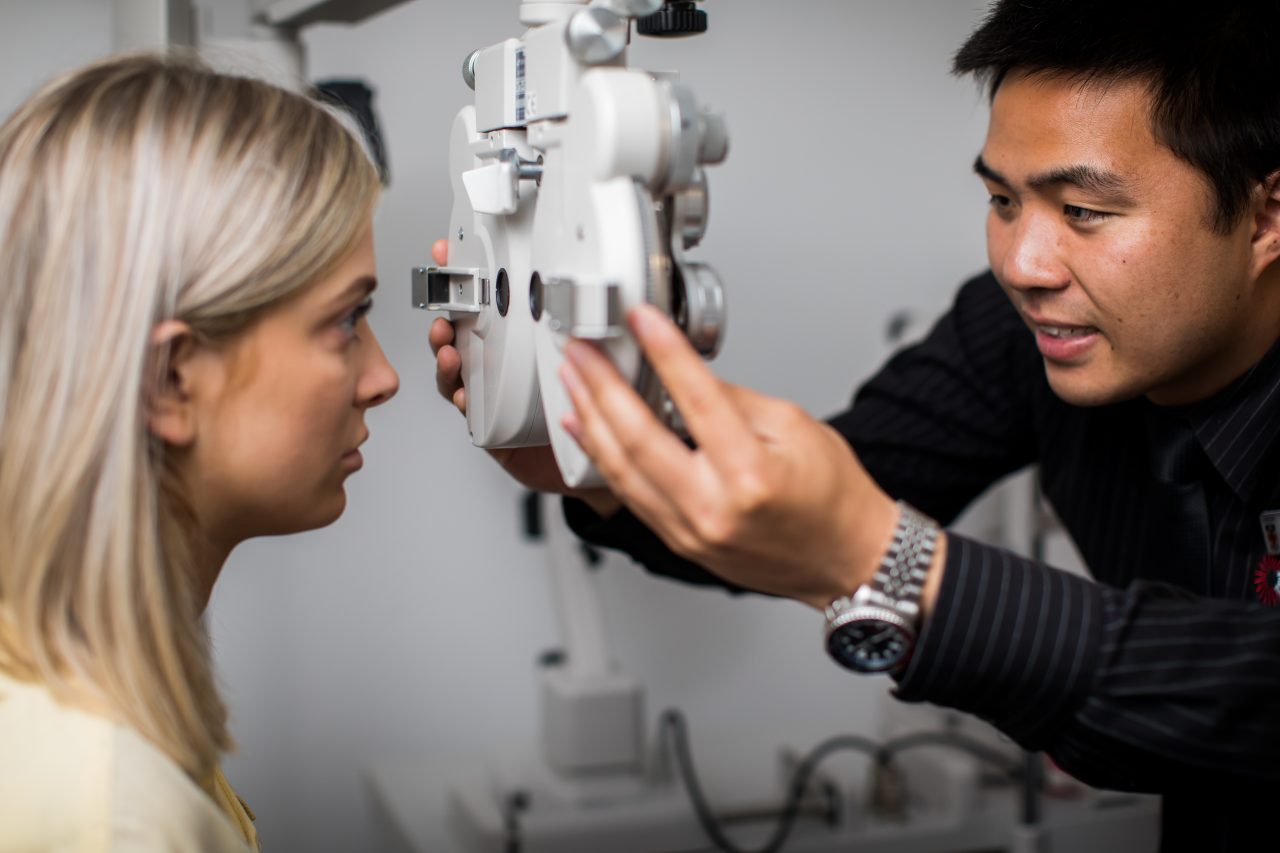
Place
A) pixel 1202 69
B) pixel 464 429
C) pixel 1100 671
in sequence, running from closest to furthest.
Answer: pixel 1100 671 → pixel 1202 69 → pixel 464 429

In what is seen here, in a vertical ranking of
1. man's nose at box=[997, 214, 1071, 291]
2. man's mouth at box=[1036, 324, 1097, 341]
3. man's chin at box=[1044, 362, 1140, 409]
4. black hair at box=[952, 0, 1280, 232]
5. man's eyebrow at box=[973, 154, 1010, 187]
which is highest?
black hair at box=[952, 0, 1280, 232]

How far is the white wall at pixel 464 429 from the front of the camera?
1.87 m

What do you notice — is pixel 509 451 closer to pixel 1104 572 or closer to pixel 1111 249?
pixel 1111 249

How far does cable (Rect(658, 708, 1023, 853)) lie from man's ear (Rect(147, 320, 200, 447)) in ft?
3.46

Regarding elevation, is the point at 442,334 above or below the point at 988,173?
below

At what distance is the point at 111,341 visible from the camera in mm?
780

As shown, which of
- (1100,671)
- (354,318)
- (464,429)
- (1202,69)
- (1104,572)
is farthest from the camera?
(464,429)

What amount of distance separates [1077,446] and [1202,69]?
452 millimetres

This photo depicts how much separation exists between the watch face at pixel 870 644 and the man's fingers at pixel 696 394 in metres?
0.16

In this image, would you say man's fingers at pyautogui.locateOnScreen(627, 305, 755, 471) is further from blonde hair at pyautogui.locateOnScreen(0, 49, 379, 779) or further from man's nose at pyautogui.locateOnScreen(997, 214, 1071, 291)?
man's nose at pyautogui.locateOnScreen(997, 214, 1071, 291)

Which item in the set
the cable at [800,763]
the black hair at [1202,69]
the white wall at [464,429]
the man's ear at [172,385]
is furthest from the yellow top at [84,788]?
the white wall at [464,429]

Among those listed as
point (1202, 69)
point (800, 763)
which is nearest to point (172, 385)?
point (1202, 69)

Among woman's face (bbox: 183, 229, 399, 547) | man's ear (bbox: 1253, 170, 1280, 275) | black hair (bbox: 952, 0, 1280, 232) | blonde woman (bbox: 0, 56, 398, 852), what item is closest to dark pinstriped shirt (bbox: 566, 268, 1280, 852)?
man's ear (bbox: 1253, 170, 1280, 275)

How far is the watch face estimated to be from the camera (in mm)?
781
